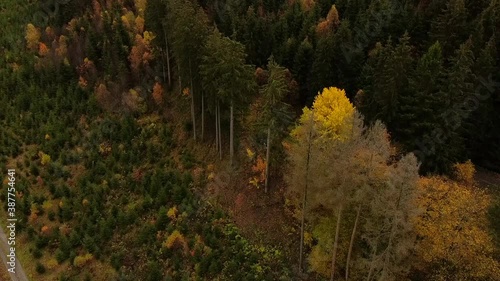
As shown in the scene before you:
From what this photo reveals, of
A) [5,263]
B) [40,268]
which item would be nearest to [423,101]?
[40,268]

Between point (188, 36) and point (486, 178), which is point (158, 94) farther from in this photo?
point (486, 178)

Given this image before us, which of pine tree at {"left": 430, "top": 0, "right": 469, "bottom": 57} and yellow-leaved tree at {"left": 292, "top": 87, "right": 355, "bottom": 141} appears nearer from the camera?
yellow-leaved tree at {"left": 292, "top": 87, "right": 355, "bottom": 141}

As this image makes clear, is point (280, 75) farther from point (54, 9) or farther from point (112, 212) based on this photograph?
point (54, 9)

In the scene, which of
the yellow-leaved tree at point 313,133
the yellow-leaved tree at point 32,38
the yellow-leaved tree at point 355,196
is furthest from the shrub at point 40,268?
the yellow-leaved tree at point 32,38

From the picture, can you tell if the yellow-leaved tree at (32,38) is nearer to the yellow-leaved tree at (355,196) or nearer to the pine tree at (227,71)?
the pine tree at (227,71)

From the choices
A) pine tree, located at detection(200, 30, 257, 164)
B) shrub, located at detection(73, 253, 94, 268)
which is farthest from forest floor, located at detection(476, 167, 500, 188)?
shrub, located at detection(73, 253, 94, 268)

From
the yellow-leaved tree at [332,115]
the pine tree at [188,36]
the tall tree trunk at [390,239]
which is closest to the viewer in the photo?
the tall tree trunk at [390,239]

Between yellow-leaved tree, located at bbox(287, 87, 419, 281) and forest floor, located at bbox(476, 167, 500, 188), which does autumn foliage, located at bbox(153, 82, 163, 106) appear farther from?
forest floor, located at bbox(476, 167, 500, 188)
